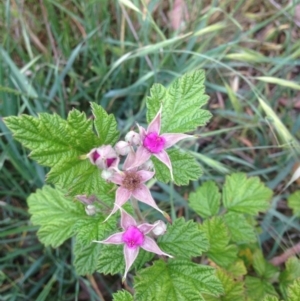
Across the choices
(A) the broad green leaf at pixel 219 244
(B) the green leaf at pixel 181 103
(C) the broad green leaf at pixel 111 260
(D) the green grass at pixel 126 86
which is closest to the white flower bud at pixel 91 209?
(C) the broad green leaf at pixel 111 260

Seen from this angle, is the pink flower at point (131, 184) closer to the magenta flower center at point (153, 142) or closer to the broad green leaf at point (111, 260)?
the magenta flower center at point (153, 142)

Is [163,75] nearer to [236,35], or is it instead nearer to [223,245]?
[236,35]

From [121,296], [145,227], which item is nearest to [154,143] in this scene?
[145,227]

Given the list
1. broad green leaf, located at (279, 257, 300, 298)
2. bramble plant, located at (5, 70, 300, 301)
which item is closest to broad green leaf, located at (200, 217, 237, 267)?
bramble plant, located at (5, 70, 300, 301)

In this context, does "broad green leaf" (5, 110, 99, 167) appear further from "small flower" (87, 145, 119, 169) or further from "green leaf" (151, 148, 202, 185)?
"green leaf" (151, 148, 202, 185)

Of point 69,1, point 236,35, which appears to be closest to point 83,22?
point 69,1

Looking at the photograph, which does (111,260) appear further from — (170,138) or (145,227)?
(170,138)
